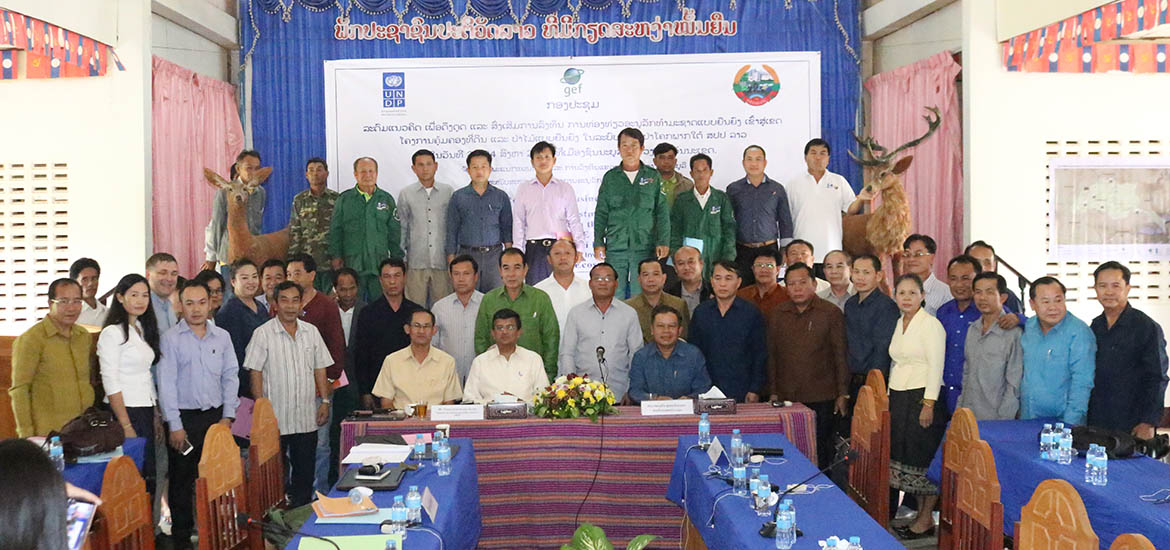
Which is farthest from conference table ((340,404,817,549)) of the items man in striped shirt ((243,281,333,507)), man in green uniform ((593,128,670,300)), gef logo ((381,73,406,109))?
gef logo ((381,73,406,109))

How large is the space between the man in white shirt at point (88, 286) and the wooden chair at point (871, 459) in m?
4.45

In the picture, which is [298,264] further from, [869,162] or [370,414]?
[869,162]

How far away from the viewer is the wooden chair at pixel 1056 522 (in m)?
2.73

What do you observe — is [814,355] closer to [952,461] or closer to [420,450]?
[952,461]

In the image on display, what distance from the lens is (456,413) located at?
17.5 feet

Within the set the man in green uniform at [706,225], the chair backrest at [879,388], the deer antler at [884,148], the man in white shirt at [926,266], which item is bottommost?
the chair backrest at [879,388]

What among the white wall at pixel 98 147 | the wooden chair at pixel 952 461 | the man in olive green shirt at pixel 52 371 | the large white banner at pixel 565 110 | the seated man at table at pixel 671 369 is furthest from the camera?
the large white banner at pixel 565 110

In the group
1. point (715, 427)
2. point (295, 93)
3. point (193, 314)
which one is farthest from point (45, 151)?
point (715, 427)

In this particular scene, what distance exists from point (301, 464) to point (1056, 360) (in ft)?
13.1

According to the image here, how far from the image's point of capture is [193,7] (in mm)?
8281

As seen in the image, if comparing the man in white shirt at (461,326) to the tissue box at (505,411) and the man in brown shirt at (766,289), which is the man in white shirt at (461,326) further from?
the man in brown shirt at (766,289)

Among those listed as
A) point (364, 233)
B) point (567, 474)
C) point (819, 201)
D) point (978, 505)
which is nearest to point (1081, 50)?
point (819, 201)

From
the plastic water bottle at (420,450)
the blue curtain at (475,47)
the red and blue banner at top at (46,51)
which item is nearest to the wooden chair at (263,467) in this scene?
the plastic water bottle at (420,450)

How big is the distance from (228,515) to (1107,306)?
4.25 meters
